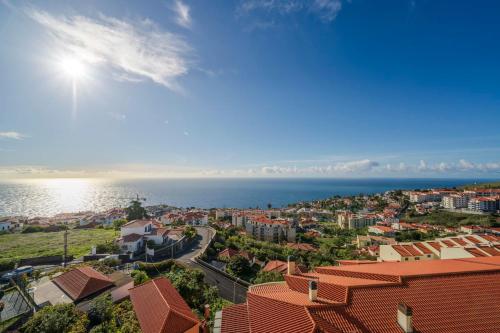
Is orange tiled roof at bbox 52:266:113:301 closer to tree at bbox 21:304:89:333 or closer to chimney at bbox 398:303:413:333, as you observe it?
tree at bbox 21:304:89:333

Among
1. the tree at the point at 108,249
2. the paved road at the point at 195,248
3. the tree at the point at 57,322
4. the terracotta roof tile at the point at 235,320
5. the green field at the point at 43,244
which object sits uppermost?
the terracotta roof tile at the point at 235,320

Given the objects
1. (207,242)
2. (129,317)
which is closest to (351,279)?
(129,317)

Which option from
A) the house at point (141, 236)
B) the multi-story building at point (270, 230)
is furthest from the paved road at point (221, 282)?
the multi-story building at point (270, 230)

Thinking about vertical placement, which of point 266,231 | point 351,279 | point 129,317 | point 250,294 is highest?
point 351,279

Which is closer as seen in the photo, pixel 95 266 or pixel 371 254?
pixel 95 266

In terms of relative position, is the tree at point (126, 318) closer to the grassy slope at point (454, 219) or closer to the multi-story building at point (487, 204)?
the grassy slope at point (454, 219)

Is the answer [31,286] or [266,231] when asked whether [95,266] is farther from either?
[266,231]
